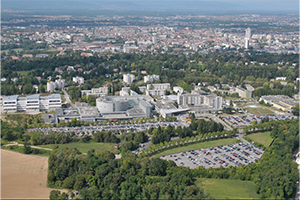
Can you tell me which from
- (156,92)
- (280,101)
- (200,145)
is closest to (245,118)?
(280,101)

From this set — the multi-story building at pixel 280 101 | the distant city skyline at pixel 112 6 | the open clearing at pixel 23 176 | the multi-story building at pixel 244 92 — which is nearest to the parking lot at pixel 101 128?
the open clearing at pixel 23 176

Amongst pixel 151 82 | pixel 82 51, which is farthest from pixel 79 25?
pixel 151 82

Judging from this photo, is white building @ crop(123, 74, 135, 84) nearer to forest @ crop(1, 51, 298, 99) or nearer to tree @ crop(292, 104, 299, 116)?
forest @ crop(1, 51, 298, 99)

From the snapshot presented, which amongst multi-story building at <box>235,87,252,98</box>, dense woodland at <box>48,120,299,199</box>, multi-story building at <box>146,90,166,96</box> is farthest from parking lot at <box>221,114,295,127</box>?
multi-story building at <box>146,90,166,96</box>

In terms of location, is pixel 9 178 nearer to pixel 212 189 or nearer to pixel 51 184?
pixel 51 184

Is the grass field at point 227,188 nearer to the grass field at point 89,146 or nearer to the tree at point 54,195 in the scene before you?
the tree at point 54,195

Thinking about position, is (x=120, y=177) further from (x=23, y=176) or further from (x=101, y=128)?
(x=101, y=128)
